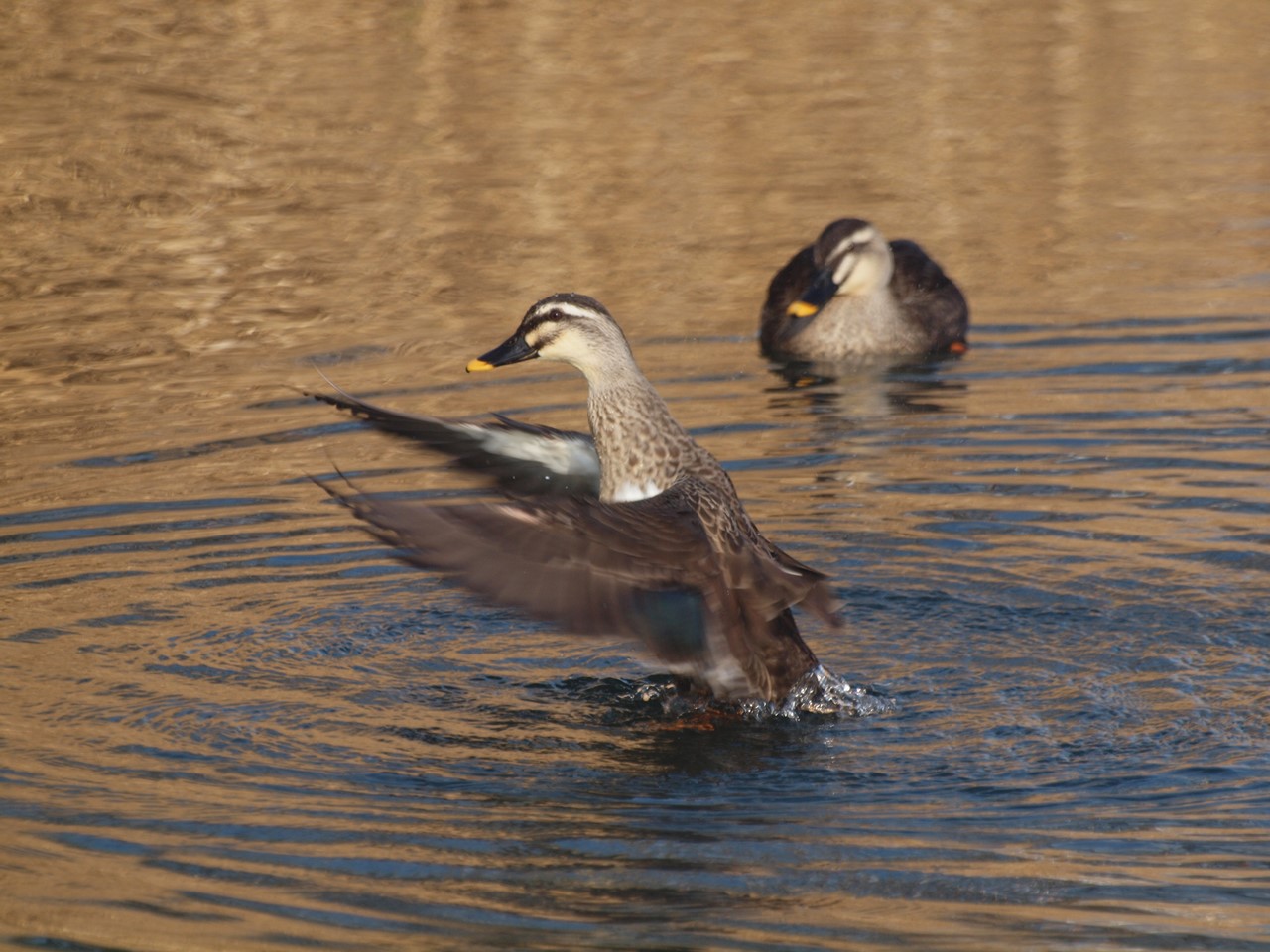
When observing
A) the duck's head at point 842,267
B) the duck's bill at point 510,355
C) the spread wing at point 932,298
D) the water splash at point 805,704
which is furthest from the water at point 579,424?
the duck's bill at point 510,355

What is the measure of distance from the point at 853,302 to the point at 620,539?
7.24 metres

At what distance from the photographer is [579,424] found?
10.4m

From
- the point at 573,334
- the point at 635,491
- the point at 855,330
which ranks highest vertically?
the point at 573,334

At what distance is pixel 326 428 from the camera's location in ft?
34.5

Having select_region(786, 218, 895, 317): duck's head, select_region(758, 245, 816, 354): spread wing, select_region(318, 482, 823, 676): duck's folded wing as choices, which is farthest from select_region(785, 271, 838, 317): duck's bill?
select_region(318, 482, 823, 676): duck's folded wing

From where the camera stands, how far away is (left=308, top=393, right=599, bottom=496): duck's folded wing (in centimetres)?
724

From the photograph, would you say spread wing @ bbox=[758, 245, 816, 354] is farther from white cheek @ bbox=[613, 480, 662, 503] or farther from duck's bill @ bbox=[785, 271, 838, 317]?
white cheek @ bbox=[613, 480, 662, 503]

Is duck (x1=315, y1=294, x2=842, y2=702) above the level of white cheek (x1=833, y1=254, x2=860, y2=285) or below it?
above

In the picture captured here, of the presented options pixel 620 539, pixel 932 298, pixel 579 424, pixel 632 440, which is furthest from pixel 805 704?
pixel 932 298

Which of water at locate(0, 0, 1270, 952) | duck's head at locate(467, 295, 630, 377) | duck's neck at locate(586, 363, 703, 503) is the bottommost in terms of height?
water at locate(0, 0, 1270, 952)

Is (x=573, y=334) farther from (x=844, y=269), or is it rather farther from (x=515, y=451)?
(x=844, y=269)

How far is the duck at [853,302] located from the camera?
12.6 metres

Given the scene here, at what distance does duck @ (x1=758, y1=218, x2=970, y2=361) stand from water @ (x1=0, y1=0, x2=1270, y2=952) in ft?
1.20

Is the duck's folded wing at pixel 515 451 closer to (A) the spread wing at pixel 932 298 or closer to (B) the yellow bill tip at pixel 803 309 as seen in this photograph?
(B) the yellow bill tip at pixel 803 309
